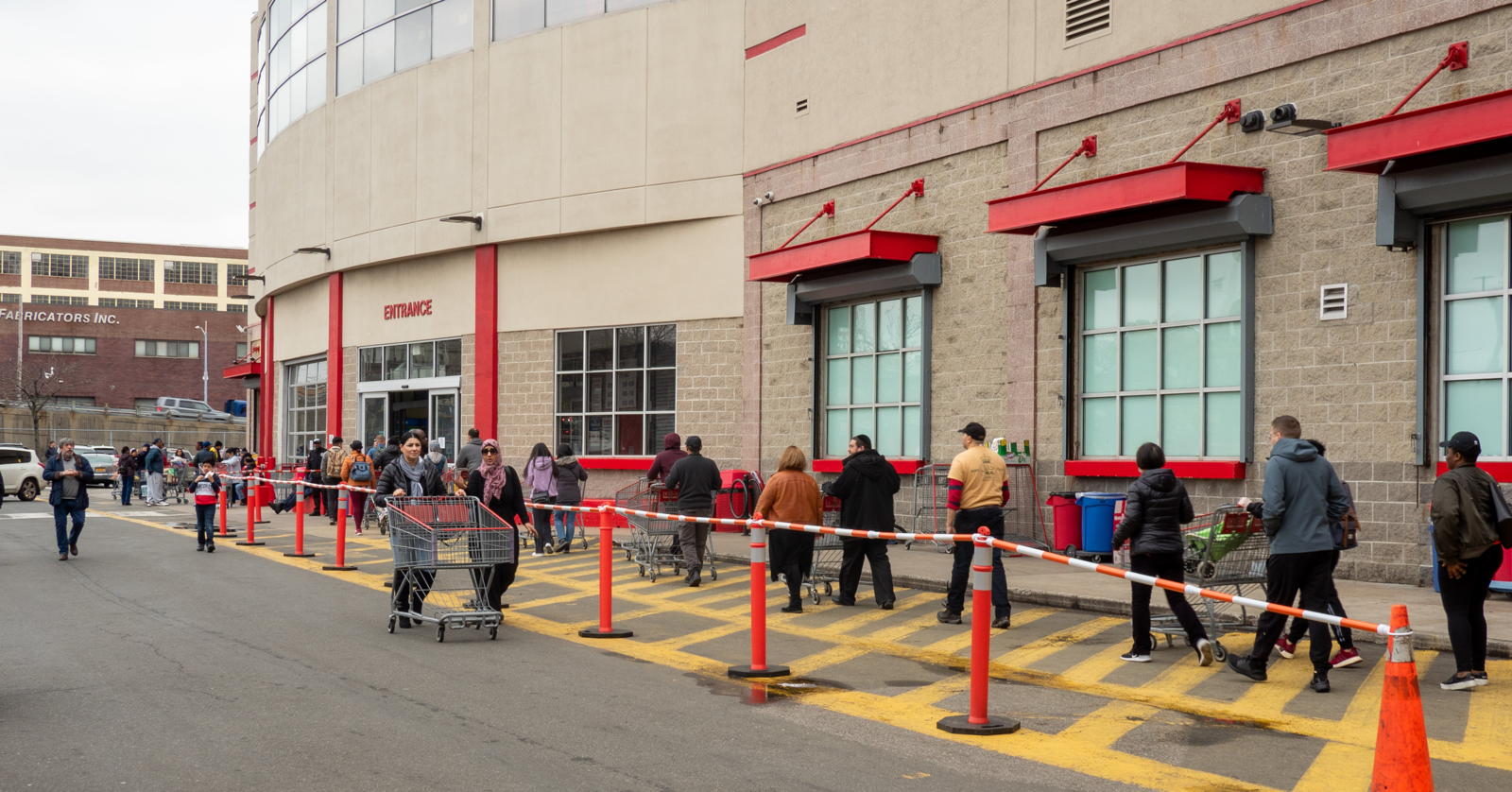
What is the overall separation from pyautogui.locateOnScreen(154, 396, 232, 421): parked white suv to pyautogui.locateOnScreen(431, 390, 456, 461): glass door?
54561 millimetres

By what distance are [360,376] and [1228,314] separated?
24088 millimetres

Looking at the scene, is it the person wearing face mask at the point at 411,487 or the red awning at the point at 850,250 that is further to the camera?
the red awning at the point at 850,250

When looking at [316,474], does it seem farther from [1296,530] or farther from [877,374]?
[1296,530]

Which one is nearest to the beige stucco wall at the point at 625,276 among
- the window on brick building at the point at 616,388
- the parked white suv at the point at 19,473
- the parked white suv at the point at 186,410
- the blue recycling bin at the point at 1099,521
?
the window on brick building at the point at 616,388

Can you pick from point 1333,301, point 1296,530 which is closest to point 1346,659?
point 1296,530

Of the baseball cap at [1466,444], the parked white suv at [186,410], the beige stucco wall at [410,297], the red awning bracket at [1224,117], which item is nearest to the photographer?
the baseball cap at [1466,444]

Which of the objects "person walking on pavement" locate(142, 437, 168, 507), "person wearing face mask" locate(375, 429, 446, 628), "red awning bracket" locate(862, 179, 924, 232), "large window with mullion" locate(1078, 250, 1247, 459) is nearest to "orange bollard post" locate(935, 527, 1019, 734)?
"person wearing face mask" locate(375, 429, 446, 628)

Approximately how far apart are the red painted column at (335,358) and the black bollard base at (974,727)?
29.0 meters

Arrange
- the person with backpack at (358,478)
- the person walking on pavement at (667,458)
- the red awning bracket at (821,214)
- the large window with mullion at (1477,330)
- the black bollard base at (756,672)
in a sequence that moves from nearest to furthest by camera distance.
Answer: the black bollard base at (756,672)
the large window with mullion at (1477,330)
the person walking on pavement at (667,458)
the red awning bracket at (821,214)
the person with backpack at (358,478)

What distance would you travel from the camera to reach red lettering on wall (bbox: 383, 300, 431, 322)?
31250mm

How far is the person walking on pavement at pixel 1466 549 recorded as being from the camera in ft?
29.7

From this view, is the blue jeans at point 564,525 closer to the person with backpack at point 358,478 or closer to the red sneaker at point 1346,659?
the person with backpack at point 358,478

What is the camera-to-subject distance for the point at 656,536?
56.4ft

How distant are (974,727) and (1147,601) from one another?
3.03 m
